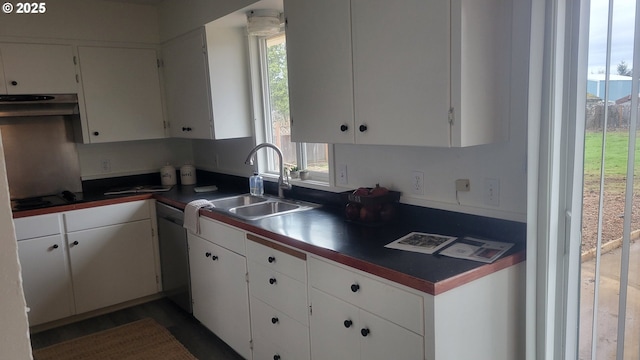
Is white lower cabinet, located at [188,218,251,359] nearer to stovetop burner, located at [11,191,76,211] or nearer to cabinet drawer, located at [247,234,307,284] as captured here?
cabinet drawer, located at [247,234,307,284]

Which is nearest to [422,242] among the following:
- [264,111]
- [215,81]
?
[264,111]

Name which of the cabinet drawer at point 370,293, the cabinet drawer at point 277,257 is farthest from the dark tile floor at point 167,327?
the cabinet drawer at point 370,293

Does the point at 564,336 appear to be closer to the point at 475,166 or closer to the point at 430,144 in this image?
the point at 475,166

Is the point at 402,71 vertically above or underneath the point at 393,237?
above

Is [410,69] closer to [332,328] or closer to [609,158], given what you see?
[609,158]

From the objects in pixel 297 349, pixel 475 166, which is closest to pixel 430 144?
pixel 475 166

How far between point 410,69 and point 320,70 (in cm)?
56

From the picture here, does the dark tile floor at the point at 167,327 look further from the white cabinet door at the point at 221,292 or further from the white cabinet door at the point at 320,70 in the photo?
the white cabinet door at the point at 320,70

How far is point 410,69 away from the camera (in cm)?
183

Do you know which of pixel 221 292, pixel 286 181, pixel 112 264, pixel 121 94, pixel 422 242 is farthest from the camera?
pixel 121 94

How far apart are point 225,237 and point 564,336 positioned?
1739 millimetres

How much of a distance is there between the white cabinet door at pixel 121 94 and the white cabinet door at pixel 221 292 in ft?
4.03

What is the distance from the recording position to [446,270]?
1.59 meters

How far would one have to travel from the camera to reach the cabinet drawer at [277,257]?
2086 millimetres
